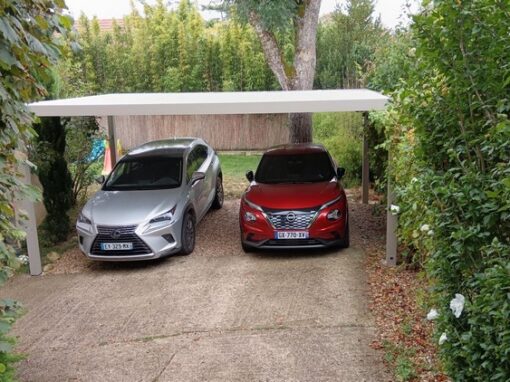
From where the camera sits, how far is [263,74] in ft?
66.8

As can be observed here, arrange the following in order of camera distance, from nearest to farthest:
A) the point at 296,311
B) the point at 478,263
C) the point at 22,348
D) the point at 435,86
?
the point at 478,263, the point at 435,86, the point at 22,348, the point at 296,311

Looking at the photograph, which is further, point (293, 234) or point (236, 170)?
point (236, 170)

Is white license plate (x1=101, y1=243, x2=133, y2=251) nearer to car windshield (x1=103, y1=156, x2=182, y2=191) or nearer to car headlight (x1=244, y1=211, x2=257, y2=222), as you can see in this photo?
car windshield (x1=103, y1=156, x2=182, y2=191)

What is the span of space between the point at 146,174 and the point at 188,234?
1487mm

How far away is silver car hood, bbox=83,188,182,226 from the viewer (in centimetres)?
816

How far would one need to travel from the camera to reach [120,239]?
8.11m

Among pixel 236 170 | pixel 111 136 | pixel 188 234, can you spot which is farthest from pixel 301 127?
pixel 188 234

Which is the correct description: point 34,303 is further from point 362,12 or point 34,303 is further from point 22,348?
point 362,12

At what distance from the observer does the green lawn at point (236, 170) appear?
1425cm

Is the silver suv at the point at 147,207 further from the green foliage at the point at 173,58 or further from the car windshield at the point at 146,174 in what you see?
the green foliage at the point at 173,58

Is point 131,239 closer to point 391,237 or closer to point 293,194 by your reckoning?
point 293,194

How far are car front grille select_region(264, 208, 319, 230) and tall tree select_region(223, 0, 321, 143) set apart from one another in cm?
656

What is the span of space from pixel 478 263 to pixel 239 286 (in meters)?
4.98

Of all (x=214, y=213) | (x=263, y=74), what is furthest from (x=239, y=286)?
(x=263, y=74)
